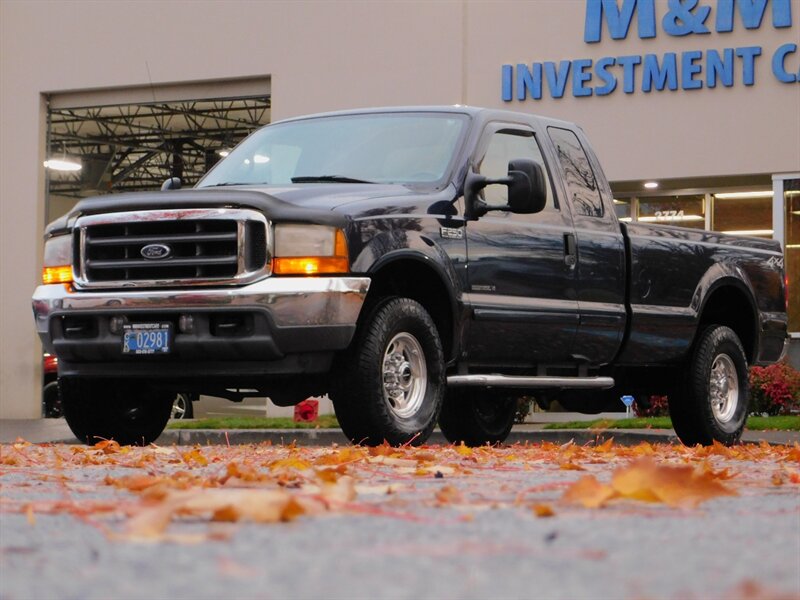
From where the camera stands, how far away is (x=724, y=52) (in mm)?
20172

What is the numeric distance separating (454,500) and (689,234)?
6962 millimetres

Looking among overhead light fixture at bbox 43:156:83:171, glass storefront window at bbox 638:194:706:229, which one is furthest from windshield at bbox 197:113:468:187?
overhead light fixture at bbox 43:156:83:171

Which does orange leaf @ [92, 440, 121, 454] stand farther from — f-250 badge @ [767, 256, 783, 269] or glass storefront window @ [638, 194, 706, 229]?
glass storefront window @ [638, 194, 706, 229]

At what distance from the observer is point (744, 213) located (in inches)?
829

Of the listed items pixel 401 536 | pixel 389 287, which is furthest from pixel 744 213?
pixel 401 536

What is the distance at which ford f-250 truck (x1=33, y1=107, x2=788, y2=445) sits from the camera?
8086 millimetres

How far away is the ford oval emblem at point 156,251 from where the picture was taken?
8.40 metres

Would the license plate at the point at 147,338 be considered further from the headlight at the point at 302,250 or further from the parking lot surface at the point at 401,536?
the parking lot surface at the point at 401,536

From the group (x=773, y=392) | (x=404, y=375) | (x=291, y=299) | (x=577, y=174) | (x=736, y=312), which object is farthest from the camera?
(x=773, y=392)

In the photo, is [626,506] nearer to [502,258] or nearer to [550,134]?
[502,258]

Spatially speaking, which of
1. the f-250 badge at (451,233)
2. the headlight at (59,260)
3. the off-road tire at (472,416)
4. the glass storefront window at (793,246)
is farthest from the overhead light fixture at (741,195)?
the headlight at (59,260)

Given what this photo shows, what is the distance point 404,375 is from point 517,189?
127 centimetres

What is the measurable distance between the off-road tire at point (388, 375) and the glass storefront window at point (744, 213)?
13.0m

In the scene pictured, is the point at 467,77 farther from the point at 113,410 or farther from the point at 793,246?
the point at 113,410
